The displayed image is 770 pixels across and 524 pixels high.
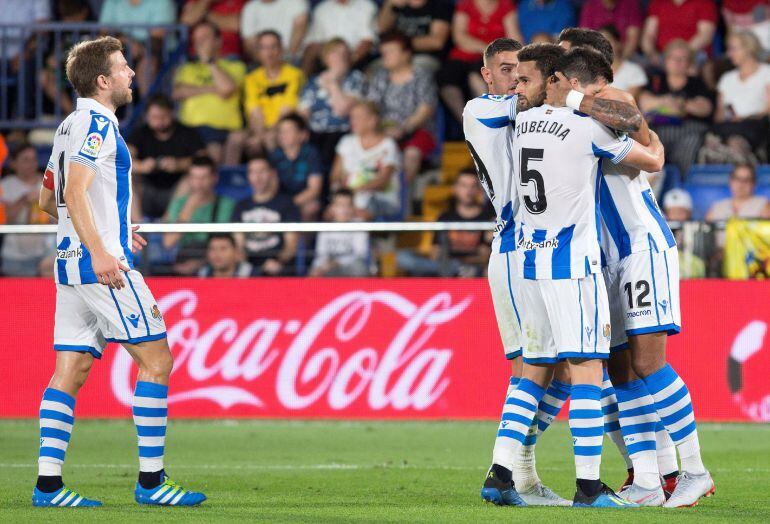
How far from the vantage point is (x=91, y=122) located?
22.6ft

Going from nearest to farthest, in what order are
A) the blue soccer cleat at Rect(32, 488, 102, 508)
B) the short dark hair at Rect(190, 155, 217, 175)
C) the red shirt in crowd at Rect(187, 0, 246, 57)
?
the blue soccer cleat at Rect(32, 488, 102, 508) < the short dark hair at Rect(190, 155, 217, 175) < the red shirt in crowd at Rect(187, 0, 246, 57)

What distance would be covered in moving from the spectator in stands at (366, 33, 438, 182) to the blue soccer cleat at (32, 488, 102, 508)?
8.75 metres

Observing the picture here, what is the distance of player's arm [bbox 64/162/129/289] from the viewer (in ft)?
22.2

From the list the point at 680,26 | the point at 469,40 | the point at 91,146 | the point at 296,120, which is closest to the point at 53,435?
the point at 91,146

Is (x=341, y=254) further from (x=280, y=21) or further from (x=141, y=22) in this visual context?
(x=141, y=22)

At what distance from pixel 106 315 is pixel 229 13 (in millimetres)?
10358

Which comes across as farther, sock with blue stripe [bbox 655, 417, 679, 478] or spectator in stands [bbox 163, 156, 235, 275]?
spectator in stands [bbox 163, 156, 235, 275]

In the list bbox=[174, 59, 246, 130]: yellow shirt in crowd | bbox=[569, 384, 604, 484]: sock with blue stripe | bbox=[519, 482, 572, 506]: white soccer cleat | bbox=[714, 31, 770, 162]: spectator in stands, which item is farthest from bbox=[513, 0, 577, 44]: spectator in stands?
bbox=[569, 384, 604, 484]: sock with blue stripe

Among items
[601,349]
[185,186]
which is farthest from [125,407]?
[601,349]

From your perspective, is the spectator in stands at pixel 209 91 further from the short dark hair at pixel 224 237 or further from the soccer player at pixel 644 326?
the soccer player at pixel 644 326

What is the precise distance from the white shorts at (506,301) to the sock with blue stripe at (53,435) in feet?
7.46

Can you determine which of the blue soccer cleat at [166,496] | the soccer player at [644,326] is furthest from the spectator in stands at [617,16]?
the blue soccer cleat at [166,496]

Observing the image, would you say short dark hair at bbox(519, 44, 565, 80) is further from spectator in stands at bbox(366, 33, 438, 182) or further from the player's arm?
spectator in stands at bbox(366, 33, 438, 182)

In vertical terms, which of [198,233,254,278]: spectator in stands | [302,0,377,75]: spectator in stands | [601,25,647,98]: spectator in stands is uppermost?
[302,0,377,75]: spectator in stands
